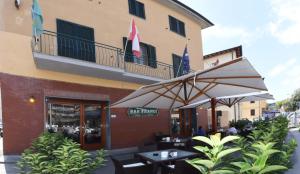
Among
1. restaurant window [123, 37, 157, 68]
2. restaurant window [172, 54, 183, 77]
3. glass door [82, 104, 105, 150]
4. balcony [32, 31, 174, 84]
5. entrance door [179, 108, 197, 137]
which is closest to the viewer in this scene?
balcony [32, 31, 174, 84]

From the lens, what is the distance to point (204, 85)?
8383mm

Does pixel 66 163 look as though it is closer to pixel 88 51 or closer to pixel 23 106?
pixel 23 106

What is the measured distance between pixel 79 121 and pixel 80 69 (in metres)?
2.39

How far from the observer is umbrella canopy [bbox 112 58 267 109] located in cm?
646

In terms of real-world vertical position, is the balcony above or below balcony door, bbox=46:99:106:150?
above

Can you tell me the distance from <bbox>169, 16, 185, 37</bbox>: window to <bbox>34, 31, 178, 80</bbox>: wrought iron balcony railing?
3974mm

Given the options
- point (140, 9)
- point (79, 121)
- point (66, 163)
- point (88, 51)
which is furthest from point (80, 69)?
point (66, 163)

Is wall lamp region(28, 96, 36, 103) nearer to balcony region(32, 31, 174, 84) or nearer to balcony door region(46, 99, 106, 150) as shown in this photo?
balcony door region(46, 99, 106, 150)

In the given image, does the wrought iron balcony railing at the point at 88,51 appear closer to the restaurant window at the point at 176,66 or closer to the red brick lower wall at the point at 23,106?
the red brick lower wall at the point at 23,106

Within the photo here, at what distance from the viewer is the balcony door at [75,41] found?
41.5 feet

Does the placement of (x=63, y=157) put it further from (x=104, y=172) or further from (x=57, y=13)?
(x=57, y=13)

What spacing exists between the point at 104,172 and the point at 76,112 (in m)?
4.60

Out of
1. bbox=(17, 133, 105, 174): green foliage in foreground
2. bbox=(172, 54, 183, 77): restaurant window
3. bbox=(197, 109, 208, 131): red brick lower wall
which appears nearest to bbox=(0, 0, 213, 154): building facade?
bbox=(172, 54, 183, 77): restaurant window

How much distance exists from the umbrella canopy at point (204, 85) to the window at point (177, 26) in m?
10.7
